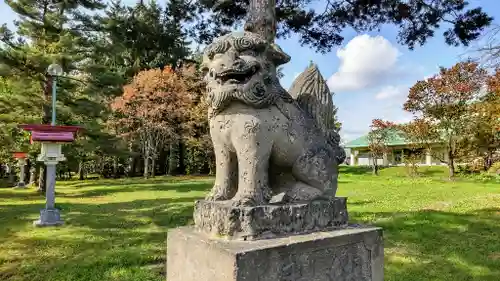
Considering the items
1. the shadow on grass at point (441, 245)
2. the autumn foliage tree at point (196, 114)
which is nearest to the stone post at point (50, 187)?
the shadow on grass at point (441, 245)

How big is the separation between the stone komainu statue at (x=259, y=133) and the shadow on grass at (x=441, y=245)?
2.04 metres

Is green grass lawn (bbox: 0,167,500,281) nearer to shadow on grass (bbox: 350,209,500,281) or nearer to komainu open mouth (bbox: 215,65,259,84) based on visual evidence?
shadow on grass (bbox: 350,209,500,281)

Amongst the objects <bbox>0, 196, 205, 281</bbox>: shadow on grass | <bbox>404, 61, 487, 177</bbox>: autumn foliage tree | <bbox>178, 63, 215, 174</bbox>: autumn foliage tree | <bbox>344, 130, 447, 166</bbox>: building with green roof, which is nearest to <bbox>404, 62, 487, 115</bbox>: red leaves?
<bbox>404, 61, 487, 177</bbox>: autumn foliage tree

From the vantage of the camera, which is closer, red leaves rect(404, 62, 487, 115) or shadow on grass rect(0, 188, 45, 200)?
shadow on grass rect(0, 188, 45, 200)

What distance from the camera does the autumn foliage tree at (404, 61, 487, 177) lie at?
583 inches

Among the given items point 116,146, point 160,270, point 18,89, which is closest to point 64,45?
point 18,89

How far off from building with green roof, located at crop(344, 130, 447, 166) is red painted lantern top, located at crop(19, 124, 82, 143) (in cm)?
1471

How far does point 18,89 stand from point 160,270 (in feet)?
34.3

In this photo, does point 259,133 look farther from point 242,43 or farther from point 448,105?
point 448,105

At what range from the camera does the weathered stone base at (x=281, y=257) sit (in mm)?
1632

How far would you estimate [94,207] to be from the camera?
27.3 feet

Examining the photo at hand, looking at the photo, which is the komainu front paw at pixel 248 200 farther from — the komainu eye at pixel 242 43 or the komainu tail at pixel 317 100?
the komainu eye at pixel 242 43

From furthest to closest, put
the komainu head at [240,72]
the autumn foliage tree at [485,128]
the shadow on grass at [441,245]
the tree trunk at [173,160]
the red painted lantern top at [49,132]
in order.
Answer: the tree trunk at [173,160] < the autumn foliage tree at [485,128] < the red painted lantern top at [49,132] < the shadow on grass at [441,245] < the komainu head at [240,72]

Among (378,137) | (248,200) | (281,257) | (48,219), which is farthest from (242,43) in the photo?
(378,137)
